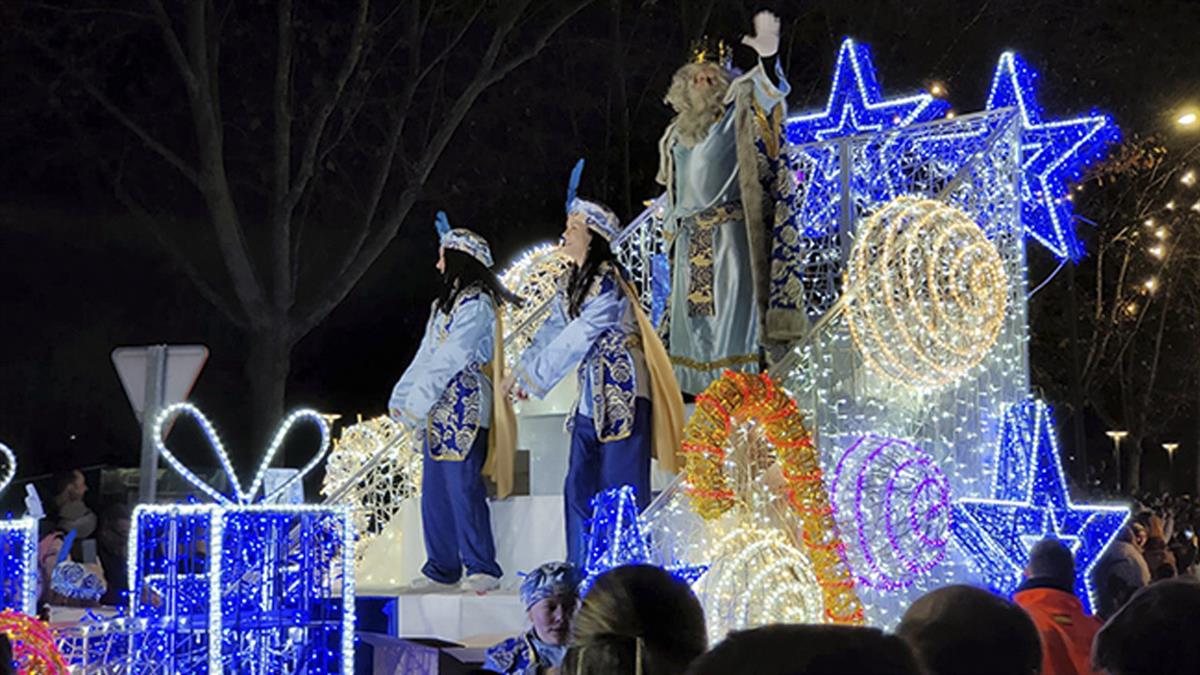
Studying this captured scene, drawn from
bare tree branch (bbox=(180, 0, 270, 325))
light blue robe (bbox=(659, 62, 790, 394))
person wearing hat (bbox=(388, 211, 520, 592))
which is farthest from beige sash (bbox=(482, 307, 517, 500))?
bare tree branch (bbox=(180, 0, 270, 325))

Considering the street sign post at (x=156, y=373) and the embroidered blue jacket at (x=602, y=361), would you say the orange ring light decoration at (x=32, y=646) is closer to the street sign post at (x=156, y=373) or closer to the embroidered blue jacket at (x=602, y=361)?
the street sign post at (x=156, y=373)

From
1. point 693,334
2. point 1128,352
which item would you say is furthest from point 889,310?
point 1128,352

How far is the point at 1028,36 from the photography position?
21.3m

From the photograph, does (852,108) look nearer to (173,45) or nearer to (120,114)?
(173,45)

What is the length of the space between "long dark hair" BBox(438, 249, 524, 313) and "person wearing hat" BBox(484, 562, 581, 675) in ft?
14.6

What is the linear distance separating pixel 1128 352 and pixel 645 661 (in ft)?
111

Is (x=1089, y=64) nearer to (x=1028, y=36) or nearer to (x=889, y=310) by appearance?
(x=1028, y=36)

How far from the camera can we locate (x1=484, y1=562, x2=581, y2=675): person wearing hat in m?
5.63

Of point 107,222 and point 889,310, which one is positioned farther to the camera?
point 107,222

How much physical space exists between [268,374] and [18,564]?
8760mm

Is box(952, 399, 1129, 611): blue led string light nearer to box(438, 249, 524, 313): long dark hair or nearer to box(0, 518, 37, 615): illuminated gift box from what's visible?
box(438, 249, 524, 313): long dark hair

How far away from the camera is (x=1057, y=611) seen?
5617 mm

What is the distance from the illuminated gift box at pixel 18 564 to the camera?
6.72 metres

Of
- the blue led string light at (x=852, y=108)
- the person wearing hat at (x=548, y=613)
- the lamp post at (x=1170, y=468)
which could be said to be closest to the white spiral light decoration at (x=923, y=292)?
the blue led string light at (x=852, y=108)
